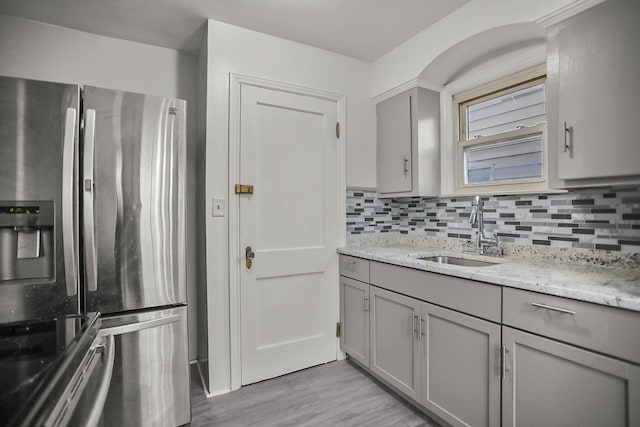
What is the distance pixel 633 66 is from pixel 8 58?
3.43m

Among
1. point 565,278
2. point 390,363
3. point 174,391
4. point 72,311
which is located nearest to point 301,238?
point 390,363

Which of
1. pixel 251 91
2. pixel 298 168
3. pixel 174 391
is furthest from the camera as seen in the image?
pixel 298 168

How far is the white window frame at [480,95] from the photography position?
1.96 m

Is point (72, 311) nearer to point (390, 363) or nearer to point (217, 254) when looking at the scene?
point (217, 254)

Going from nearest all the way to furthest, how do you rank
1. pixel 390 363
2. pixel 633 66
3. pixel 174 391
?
pixel 633 66 < pixel 174 391 < pixel 390 363

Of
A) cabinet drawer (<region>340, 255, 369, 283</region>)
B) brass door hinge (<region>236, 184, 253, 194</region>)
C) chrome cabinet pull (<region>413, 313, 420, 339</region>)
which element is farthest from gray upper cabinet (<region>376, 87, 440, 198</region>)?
brass door hinge (<region>236, 184, 253, 194</region>)

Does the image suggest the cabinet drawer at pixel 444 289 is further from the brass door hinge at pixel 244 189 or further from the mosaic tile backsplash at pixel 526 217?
the brass door hinge at pixel 244 189

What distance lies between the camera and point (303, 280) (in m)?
2.42

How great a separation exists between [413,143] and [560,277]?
1396 mm

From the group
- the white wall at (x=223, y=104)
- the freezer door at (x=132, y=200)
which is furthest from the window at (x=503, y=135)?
the freezer door at (x=132, y=200)

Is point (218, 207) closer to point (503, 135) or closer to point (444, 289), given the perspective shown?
point (444, 289)

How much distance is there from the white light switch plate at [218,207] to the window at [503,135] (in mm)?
1789

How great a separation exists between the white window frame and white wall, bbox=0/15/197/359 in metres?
2.05

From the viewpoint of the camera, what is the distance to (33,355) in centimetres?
63
